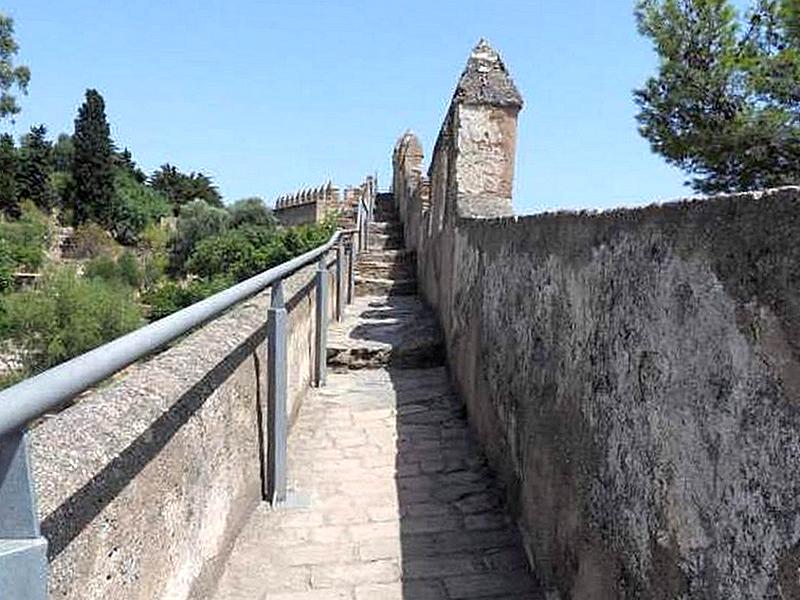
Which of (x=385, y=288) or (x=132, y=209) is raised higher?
(x=385, y=288)

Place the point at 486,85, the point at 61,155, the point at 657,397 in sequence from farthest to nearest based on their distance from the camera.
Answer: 1. the point at 61,155
2. the point at 486,85
3. the point at 657,397

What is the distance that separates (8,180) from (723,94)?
5380cm

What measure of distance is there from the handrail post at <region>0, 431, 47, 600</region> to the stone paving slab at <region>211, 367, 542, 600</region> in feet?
5.98

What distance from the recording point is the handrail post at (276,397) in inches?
135

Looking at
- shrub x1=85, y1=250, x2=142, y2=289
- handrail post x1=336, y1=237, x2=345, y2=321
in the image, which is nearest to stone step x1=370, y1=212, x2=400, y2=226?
handrail post x1=336, y1=237, x2=345, y2=321

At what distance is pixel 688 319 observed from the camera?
1.59m

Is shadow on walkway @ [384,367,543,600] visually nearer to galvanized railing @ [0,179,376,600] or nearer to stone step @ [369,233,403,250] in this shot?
galvanized railing @ [0,179,376,600]

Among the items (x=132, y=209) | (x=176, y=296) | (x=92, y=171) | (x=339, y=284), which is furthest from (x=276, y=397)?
(x=132, y=209)

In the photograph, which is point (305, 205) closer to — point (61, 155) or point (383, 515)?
point (383, 515)

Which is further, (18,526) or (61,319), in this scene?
(61,319)

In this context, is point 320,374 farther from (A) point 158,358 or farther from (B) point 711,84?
(B) point 711,84

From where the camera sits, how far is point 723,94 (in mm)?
12570

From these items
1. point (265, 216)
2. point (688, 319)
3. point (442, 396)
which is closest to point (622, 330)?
point (688, 319)

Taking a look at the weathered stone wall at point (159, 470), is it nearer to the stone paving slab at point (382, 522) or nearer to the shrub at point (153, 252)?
the stone paving slab at point (382, 522)
